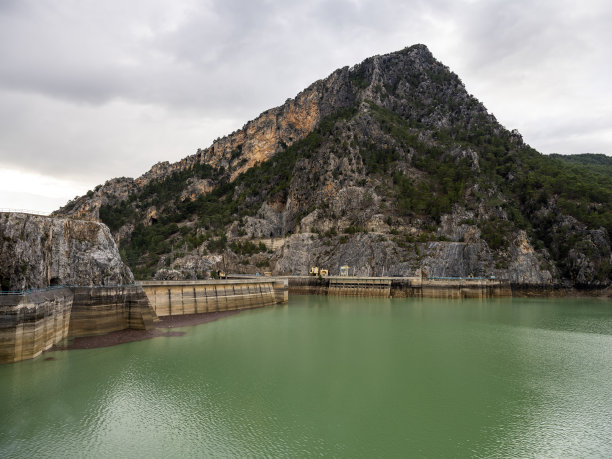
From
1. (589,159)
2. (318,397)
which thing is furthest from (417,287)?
(589,159)

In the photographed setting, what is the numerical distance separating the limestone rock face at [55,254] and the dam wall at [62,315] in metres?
1.26

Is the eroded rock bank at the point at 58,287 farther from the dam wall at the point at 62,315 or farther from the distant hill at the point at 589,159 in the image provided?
the distant hill at the point at 589,159

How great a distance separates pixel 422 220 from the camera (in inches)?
3784

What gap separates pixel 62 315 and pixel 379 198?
268ft

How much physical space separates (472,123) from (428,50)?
44269 mm

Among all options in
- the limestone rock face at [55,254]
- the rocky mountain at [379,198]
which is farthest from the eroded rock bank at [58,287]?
the rocky mountain at [379,198]

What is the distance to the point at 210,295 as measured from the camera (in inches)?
2048

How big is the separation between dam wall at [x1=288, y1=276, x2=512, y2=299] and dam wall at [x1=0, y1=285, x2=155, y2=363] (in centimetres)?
4704

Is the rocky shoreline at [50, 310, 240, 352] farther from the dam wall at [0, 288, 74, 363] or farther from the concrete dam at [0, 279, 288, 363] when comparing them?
the dam wall at [0, 288, 74, 363]

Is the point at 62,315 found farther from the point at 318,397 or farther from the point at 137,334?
the point at 318,397

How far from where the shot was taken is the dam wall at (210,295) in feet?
150

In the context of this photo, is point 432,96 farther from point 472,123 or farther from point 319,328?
point 319,328

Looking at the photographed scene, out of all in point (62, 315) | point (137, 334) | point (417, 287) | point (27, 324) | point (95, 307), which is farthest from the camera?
point (417, 287)

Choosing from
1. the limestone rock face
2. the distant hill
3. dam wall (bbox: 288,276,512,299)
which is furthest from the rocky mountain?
the distant hill
